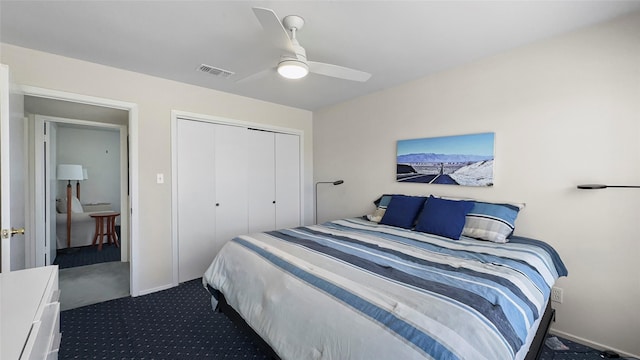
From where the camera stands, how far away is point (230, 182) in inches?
146

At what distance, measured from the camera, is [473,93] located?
8.79 feet

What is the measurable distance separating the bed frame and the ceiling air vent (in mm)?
2031

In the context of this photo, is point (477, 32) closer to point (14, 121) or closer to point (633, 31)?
point (633, 31)

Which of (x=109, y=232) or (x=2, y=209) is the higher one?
(x=2, y=209)

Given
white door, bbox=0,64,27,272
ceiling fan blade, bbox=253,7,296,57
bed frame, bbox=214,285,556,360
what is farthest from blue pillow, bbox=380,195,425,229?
white door, bbox=0,64,27,272

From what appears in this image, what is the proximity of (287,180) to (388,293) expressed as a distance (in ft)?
10.4

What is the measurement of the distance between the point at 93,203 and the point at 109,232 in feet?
5.38

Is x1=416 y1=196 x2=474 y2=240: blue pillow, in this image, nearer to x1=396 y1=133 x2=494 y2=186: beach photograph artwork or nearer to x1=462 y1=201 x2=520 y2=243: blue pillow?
x1=462 y1=201 x2=520 y2=243: blue pillow

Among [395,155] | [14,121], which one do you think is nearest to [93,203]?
[14,121]

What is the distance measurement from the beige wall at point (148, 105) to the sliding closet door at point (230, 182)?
0.30 meters

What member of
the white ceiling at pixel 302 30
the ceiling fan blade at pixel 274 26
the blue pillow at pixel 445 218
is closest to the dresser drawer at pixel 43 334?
the ceiling fan blade at pixel 274 26

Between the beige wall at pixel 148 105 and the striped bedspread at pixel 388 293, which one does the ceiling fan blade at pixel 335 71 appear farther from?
the beige wall at pixel 148 105

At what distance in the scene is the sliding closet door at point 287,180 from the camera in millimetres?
4215

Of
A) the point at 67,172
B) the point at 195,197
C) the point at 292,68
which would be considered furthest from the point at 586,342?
the point at 67,172
